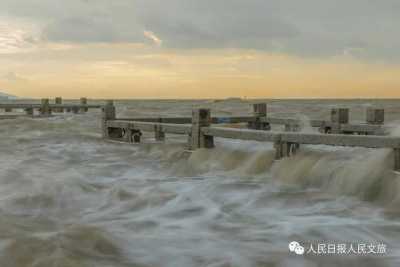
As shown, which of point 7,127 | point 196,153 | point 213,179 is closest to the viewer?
point 213,179

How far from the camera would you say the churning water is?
505cm

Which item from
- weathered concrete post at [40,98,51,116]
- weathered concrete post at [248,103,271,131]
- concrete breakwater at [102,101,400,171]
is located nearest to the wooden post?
concrete breakwater at [102,101,400,171]

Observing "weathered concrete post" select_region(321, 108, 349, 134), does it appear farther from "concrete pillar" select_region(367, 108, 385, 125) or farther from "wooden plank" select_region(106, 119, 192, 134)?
"wooden plank" select_region(106, 119, 192, 134)

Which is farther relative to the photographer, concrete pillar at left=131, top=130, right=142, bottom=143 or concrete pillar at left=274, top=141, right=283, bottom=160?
concrete pillar at left=131, top=130, right=142, bottom=143

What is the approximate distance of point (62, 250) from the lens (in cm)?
504

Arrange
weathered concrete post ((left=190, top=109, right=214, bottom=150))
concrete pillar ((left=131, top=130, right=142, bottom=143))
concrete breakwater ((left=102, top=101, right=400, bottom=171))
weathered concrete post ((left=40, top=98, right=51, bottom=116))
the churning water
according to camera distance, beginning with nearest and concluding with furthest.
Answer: the churning water, concrete breakwater ((left=102, top=101, right=400, bottom=171)), weathered concrete post ((left=190, top=109, right=214, bottom=150)), concrete pillar ((left=131, top=130, right=142, bottom=143)), weathered concrete post ((left=40, top=98, right=51, bottom=116))

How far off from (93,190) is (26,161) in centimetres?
441

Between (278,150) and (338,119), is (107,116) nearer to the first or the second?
(338,119)

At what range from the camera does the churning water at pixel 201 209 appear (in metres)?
5.05

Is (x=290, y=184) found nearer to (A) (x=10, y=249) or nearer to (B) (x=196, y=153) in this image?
(B) (x=196, y=153)

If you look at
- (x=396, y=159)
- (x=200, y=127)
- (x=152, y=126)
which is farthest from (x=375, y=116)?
(x=396, y=159)

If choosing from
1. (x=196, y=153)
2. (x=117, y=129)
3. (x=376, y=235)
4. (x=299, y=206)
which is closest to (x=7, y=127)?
(x=117, y=129)

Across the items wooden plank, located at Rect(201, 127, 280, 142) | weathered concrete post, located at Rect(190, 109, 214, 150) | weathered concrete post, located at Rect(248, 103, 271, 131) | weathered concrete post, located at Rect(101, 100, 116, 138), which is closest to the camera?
wooden plank, located at Rect(201, 127, 280, 142)

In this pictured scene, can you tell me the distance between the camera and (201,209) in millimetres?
7098
